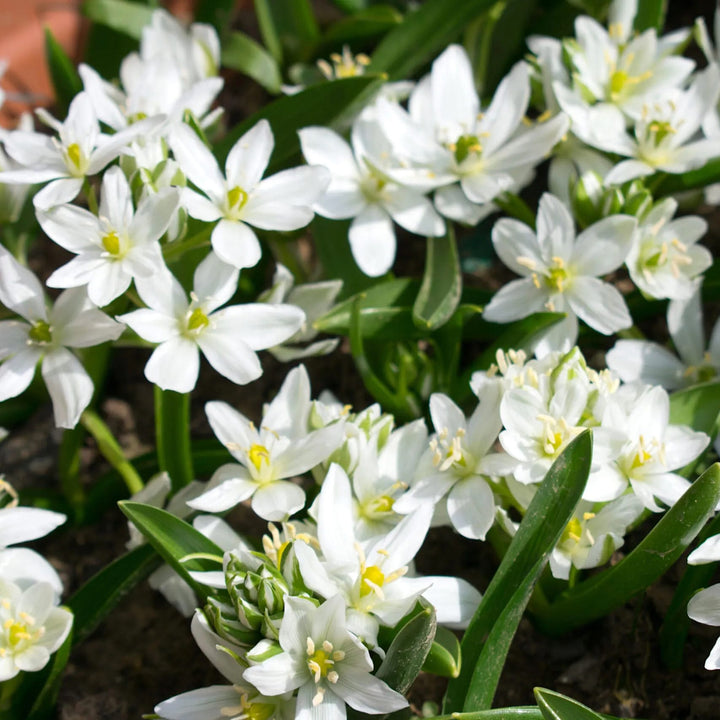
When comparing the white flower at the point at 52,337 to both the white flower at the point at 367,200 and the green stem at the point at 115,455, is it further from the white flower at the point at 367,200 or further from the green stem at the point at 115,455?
the white flower at the point at 367,200

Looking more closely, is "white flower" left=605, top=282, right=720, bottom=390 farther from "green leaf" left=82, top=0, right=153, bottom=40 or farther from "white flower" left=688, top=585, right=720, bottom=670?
"green leaf" left=82, top=0, right=153, bottom=40

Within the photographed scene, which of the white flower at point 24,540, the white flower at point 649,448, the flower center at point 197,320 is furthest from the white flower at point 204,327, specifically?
the white flower at point 649,448

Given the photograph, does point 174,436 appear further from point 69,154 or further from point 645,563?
point 645,563

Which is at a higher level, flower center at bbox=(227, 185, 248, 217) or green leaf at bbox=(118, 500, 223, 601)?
flower center at bbox=(227, 185, 248, 217)

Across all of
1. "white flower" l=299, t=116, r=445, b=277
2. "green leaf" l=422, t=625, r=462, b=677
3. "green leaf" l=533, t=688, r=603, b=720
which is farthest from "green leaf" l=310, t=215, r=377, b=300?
"green leaf" l=533, t=688, r=603, b=720

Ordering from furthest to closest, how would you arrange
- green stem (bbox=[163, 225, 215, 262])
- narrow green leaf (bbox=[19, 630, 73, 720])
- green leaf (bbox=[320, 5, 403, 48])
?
green leaf (bbox=[320, 5, 403, 48]) → green stem (bbox=[163, 225, 215, 262]) → narrow green leaf (bbox=[19, 630, 73, 720])

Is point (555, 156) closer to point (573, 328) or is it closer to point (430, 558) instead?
point (573, 328)

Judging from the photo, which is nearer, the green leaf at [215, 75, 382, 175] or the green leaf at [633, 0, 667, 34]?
the green leaf at [215, 75, 382, 175]
